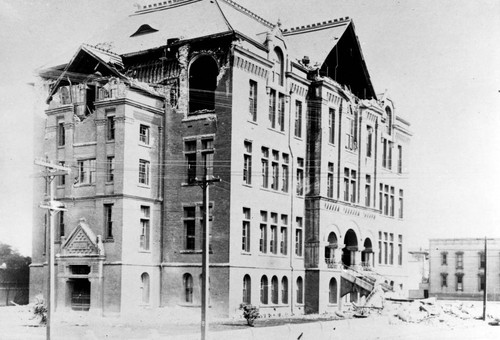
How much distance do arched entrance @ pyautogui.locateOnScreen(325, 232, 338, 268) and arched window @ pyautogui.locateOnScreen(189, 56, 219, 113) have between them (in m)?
11.6

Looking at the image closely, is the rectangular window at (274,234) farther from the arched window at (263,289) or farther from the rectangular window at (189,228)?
the rectangular window at (189,228)

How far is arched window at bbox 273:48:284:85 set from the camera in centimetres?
3480

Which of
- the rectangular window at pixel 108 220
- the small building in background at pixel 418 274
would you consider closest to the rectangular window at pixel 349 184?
the rectangular window at pixel 108 220

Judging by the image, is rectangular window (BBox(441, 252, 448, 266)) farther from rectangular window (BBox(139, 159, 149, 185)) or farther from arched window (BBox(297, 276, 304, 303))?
rectangular window (BBox(139, 159, 149, 185))

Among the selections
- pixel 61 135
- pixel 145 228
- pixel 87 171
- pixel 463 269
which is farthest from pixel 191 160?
pixel 463 269

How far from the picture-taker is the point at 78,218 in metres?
31.2

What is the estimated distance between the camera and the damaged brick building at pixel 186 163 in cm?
3091

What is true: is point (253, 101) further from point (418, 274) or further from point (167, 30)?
point (418, 274)

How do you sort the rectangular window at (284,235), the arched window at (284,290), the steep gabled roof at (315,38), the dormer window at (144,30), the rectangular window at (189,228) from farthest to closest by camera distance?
the steep gabled roof at (315,38) → the rectangular window at (284,235) → the arched window at (284,290) → the dormer window at (144,30) → the rectangular window at (189,228)

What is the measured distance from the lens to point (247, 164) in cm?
3322

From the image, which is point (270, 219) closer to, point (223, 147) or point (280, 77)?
point (223, 147)

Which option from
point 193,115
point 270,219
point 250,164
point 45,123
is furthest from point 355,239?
point 45,123

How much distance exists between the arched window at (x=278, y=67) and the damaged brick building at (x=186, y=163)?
0.06m

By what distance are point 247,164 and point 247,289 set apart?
19.8 feet
